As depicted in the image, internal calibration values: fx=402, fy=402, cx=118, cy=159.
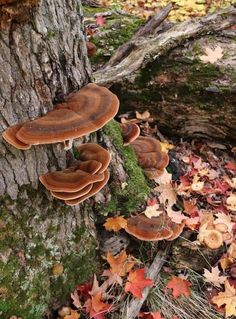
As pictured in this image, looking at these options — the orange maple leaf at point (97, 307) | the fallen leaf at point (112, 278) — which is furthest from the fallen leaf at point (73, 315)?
the fallen leaf at point (112, 278)

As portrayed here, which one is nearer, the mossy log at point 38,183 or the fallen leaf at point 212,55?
the mossy log at point 38,183

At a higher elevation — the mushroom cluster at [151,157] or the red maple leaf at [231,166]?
the mushroom cluster at [151,157]

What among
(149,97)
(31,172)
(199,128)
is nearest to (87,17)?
(149,97)

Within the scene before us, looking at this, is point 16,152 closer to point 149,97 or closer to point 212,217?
point 212,217

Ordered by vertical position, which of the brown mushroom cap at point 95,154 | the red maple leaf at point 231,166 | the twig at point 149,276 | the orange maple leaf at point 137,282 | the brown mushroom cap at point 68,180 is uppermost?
the brown mushroom cap at point 68,180

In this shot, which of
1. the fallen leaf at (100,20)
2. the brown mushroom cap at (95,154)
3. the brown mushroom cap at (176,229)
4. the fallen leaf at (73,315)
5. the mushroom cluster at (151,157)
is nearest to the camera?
the brown mushroom cap at (95,154)

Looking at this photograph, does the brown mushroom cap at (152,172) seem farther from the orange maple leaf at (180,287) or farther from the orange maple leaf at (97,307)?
the orange maple leaf at (97,307)

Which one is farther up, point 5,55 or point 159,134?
point 5,55
